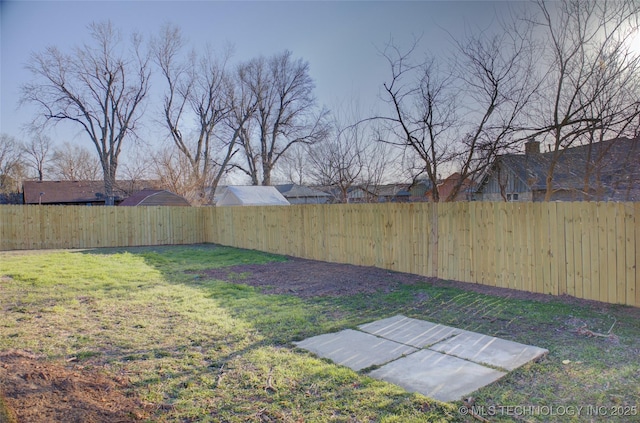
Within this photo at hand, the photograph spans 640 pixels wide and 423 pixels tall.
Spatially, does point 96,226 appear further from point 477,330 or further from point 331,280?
point 477,330

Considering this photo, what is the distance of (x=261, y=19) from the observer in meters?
8.23

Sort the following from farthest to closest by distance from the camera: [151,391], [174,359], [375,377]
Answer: [174,359] → [375,377] → [151,391]

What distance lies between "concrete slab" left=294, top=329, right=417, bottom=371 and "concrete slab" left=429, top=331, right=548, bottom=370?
0.36 m

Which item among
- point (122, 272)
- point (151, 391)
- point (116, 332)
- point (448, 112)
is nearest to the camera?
point (151, 391)

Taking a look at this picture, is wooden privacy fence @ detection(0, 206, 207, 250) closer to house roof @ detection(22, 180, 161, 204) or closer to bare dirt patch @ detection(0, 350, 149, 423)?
bare dirt patch @ detection(0, 350, 149, 423)

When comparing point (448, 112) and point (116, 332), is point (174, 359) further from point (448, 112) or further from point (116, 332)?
point (448, 112)

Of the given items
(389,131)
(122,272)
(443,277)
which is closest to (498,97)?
(389,131)

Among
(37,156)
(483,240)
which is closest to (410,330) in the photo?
(483,240)

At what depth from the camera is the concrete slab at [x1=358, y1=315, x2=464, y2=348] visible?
352cm

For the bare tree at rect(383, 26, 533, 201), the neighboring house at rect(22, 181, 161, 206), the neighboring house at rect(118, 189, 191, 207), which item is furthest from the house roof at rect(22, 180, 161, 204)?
the bare tree at rect(383, 26, 533, 201)

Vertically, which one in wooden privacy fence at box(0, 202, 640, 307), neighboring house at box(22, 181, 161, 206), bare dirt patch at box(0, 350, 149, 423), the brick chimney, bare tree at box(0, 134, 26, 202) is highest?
bare tree at box(0, 134, 26, 202)

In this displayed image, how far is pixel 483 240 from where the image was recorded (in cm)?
570

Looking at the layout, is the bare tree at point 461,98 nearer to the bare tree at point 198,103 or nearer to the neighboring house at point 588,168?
the neighboring house at point 588,168

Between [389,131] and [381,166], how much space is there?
196cm
